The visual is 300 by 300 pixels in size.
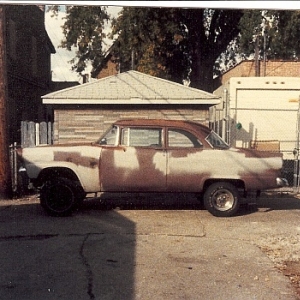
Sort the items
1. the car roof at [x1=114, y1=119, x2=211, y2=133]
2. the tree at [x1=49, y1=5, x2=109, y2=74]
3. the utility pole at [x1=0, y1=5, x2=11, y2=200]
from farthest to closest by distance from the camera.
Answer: the utility pole at [x1=0, y1=5, x2=11, y2=200], the car roof at [x1=114, y1=119, x2=211, y2=133], the tree at [x1=49, y1=5, x2=109, y2=74]

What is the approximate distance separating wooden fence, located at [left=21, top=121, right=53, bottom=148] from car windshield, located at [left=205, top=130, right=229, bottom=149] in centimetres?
195

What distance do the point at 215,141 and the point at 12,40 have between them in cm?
272

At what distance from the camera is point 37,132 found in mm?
5188

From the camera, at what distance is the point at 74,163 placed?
646cm

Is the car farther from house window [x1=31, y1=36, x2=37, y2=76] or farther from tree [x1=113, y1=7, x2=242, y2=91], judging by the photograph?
house window [x1=31, y1=36, x2=37, y2=76]

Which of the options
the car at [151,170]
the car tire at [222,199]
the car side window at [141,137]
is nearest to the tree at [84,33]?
the car side window at [141,137]

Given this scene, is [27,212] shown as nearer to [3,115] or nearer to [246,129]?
[3,115]

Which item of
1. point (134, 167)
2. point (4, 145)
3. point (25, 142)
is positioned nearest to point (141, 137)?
point (134, 167)

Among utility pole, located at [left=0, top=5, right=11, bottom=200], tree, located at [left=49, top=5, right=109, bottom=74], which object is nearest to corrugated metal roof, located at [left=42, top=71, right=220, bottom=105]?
tree, located at [left=49, top=5, right=109, bottom=74]

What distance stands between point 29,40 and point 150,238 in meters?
2.52

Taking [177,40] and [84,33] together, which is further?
[177,40]

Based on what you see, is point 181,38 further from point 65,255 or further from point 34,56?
point 65,255

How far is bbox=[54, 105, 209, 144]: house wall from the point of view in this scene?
Result: 4.72 metres

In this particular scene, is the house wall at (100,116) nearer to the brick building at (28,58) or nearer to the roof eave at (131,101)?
the roof eave at (131,101)
